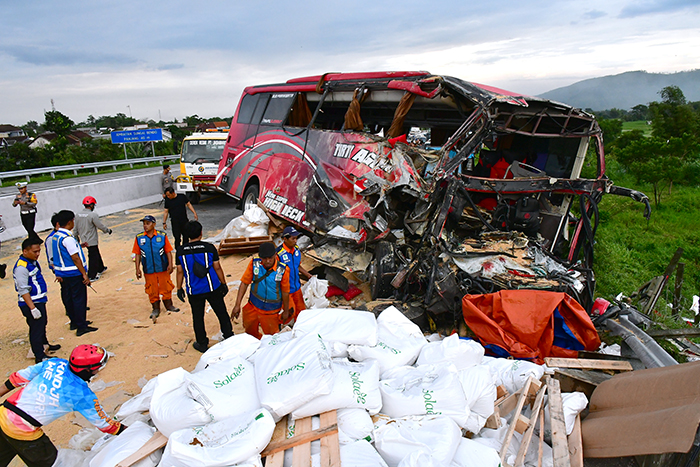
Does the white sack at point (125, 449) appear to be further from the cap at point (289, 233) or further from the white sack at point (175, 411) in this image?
the cap at point (289, 233)

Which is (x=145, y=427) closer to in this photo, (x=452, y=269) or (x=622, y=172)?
(x=452, y=269)

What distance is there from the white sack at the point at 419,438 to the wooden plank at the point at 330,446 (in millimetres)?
286

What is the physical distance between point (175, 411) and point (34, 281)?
267 centimetres

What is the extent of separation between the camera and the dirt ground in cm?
387

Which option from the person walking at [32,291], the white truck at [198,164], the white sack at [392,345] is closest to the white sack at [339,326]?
the white sack at [392,345]

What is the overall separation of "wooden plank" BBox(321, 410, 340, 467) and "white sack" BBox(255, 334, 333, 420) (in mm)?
161

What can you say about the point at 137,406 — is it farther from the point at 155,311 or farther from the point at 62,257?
the point at 62,257

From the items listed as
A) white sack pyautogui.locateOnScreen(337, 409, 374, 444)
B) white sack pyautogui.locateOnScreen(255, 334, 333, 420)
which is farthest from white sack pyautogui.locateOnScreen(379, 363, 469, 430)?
white sack pyautogui.locateOnScreen(255, 334, 333, 420)

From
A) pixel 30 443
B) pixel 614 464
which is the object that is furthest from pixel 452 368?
pixel 30 443

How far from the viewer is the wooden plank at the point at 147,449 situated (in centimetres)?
232

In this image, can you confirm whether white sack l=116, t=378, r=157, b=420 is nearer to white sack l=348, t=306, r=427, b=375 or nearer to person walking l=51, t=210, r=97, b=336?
white sack l=348, t=306, r=427, b=375

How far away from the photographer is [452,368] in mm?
2986

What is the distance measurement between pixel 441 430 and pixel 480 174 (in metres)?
4.18

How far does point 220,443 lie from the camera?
2.32 m
